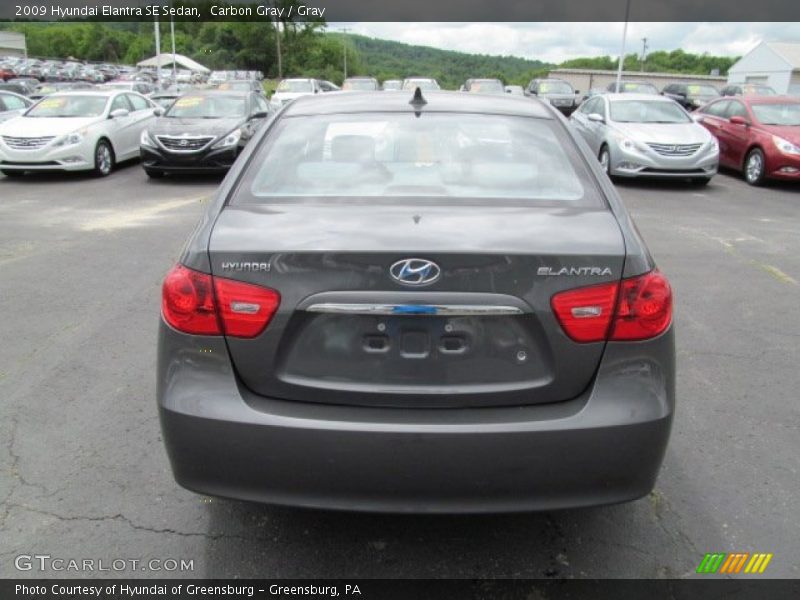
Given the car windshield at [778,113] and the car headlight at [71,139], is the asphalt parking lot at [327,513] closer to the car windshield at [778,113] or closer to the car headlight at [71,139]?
the car headlight at [71,139]

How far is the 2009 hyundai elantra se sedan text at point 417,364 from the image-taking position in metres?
2.20

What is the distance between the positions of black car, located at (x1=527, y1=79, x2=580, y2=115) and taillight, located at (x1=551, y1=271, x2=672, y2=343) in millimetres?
28535

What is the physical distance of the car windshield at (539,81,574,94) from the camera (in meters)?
30.7

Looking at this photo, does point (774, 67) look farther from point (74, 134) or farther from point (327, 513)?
point (327, 513)

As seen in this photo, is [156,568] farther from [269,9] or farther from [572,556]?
[269,9]

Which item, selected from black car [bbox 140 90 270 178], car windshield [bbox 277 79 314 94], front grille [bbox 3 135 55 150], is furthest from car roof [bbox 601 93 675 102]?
car windshield [bbox 277 79 314 94]

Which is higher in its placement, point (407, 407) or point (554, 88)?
point (407, 407)

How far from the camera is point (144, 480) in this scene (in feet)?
10.3

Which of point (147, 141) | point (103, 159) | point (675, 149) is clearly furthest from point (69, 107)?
point (675, 149)

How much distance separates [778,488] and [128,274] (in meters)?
5.42

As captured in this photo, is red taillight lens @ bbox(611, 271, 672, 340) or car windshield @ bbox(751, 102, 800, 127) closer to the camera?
red taillight lens @ bbox(611, 271, 672, 340)

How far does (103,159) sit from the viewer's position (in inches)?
500

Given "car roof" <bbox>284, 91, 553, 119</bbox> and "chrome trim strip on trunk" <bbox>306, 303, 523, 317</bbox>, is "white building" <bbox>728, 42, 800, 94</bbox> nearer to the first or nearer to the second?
"car roof" <bbox>284, 91, 553, 119</bbox>

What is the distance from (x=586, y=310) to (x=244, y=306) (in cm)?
109
